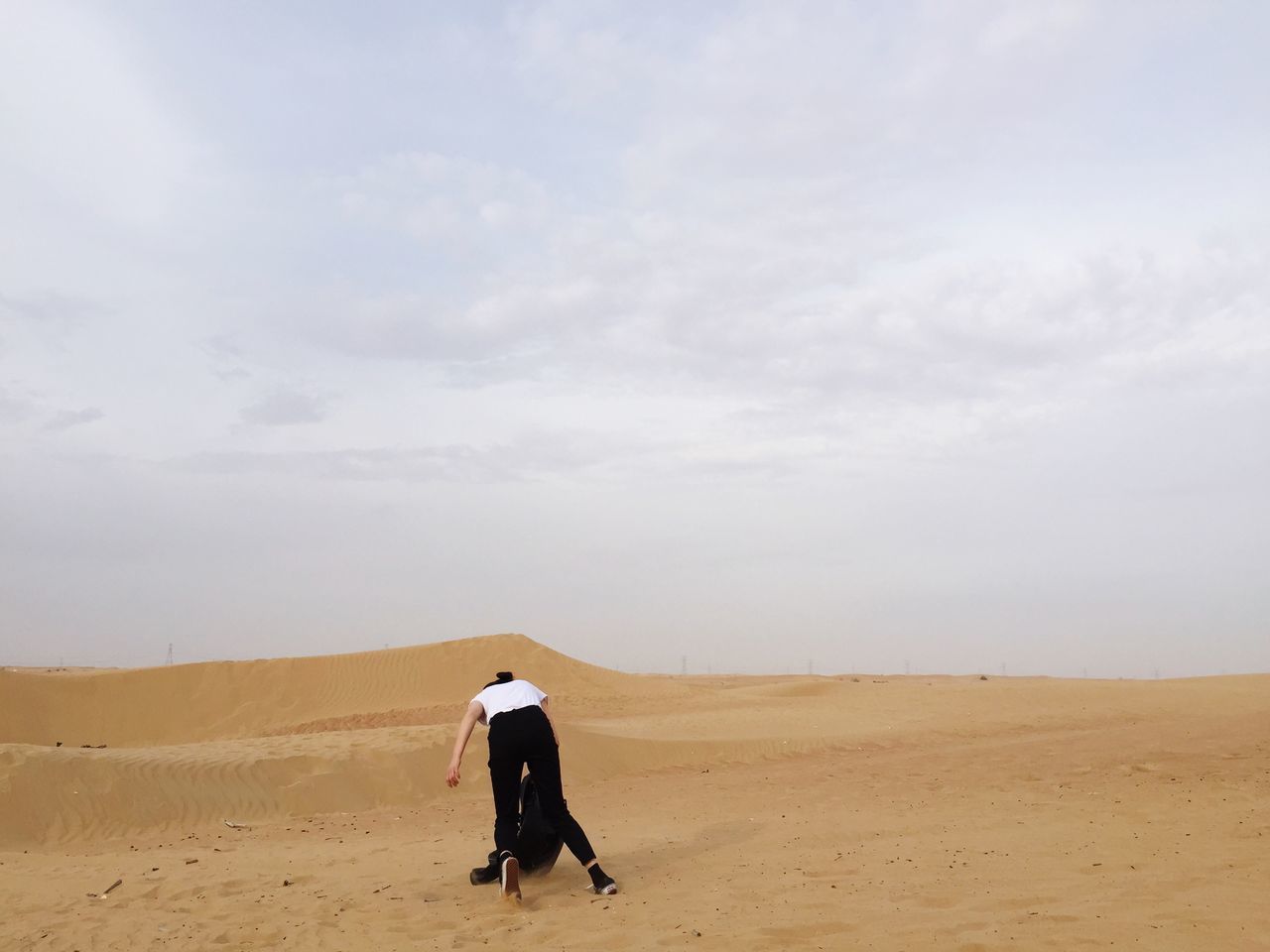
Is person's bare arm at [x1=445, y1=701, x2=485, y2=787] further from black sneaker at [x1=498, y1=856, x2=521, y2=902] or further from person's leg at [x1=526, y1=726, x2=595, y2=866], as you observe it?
black sneaker at [x1=498, y1=856, x2=521, y2=902]

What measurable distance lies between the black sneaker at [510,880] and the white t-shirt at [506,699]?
1.00 metres

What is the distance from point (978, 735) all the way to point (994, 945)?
47.9 feet

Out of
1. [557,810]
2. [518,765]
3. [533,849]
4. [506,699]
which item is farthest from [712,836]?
[506,699]

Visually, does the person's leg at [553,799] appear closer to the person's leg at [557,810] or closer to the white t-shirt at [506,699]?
the person's leg at [557,810]

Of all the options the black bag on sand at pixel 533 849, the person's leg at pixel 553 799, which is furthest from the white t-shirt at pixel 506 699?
the black bag on sand at pixel 533 849

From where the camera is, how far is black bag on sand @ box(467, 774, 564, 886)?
7840 mm

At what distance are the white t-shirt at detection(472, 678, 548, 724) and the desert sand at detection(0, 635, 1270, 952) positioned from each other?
1392 millimetres

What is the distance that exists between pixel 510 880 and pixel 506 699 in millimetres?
1259

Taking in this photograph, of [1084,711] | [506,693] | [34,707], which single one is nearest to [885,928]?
[506,693]

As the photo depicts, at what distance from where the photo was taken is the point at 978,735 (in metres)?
19.2

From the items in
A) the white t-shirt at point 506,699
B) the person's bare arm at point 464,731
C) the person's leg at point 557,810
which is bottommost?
the person's leg at point 557,810

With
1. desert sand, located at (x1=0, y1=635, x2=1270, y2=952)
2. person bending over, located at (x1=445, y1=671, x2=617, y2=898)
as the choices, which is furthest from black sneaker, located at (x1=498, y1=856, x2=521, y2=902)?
desert sand, located at (x1=0, y1=635, x2=1270, y2=952)

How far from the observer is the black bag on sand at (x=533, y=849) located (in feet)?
25.7

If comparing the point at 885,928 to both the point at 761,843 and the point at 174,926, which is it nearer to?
the point at 761,843
